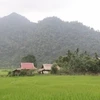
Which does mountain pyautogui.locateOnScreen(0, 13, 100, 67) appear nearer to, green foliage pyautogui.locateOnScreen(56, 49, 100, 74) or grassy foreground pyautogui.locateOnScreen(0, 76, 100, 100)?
green foliage pyautogui.locateOnScreen(56, 49, 100, 74)

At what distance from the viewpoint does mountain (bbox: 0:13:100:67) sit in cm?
5422

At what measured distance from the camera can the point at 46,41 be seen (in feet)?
189

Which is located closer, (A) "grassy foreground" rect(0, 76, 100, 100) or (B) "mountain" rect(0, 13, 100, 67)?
(A) "grassy foreground" rect(0, 76, 100, 100)

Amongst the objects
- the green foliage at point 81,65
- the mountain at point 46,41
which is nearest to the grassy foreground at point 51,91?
the green foliage at point 81,65

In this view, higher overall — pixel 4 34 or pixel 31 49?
pixel 4 34

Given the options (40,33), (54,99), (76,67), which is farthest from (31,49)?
(54,99)

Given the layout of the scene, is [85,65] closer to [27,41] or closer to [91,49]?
[91,49]

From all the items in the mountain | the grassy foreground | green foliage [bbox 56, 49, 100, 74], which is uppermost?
the mountain

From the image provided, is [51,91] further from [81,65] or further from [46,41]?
[46,41]

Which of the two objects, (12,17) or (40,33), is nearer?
(40,33)

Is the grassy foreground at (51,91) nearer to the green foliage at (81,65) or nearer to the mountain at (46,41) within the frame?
the green foliage at (81,65)

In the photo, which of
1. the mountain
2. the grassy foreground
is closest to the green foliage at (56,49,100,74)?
the mountain

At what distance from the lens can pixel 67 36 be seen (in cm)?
6234

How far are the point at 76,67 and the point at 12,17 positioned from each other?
60.6 metres
